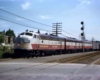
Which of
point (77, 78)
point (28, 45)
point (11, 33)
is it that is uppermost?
point (11, 33)

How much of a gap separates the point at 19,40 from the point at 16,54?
190cm

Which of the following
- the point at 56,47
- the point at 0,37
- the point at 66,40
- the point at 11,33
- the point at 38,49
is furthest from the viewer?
the point at 11,33

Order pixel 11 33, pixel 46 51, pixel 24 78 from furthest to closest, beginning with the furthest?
1. pixel 11 33
2. pixel 46 51
3. pixel 24 78

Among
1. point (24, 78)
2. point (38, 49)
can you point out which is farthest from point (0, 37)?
point (24, 78)

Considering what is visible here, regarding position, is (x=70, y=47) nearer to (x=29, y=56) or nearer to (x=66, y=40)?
(x=66, y=40)

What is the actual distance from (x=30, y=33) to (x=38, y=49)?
8.71 feet

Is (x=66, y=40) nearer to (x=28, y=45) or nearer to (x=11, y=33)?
(x=28, y=45)

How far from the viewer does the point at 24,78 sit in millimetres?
11586

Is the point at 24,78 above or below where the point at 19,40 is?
below

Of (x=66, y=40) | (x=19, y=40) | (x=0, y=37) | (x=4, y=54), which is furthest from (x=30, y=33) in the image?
(x=0, y=37)

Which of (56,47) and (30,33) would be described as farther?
(56,47)

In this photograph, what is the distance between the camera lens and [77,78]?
11.9 metres

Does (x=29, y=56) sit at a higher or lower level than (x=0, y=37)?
lower

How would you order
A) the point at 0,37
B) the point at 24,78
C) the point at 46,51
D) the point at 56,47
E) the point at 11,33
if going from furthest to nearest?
the point at 11,33 → the point at 0,37 → the point at 56,47 → the point at 46,51 → the point at 24,78
